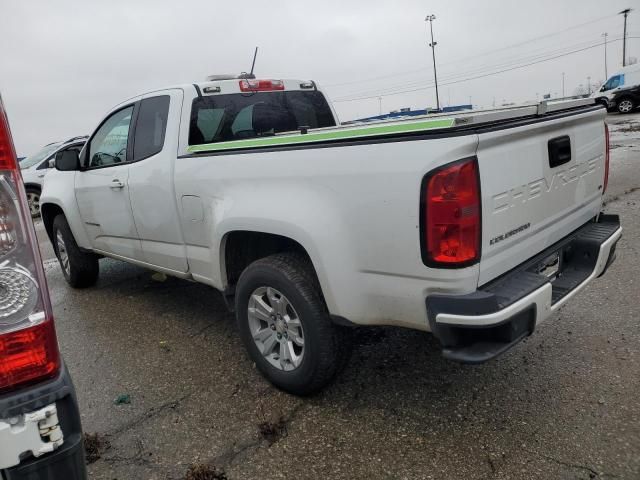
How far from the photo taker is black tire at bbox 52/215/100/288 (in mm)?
5156

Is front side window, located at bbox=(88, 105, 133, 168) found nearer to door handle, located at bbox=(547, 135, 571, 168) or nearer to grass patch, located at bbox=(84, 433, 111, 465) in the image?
→ grass patch, located at bbox=(84, 433, 111, 465)

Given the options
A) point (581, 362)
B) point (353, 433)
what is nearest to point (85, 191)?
point (353, 433)

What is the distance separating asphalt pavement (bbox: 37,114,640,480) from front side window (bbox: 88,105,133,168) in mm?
1460

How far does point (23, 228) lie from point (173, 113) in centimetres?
248

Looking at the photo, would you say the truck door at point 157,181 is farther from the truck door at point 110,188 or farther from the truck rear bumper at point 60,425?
the truck rear bumper at point 60,425

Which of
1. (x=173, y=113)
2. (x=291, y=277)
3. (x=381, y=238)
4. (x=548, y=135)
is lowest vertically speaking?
(x=291, y=277)

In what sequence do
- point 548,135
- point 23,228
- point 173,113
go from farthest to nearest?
point 173,113 < point 548,135 < point 23,228

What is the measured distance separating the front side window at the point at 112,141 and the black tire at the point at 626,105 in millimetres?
26264

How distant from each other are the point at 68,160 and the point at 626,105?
26.8 meters

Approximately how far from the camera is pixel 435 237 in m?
2.12

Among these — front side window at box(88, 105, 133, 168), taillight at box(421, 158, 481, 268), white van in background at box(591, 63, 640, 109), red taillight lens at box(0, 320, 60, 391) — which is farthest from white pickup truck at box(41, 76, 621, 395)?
white van in background at box(591, 63, 640, 109)

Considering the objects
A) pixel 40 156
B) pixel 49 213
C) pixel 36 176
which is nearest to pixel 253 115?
pixel 49 213

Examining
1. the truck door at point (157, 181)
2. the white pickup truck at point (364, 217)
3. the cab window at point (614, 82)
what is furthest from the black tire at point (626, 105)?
the truck door at point (157, 181)

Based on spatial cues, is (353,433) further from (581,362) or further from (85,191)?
(85,191)
